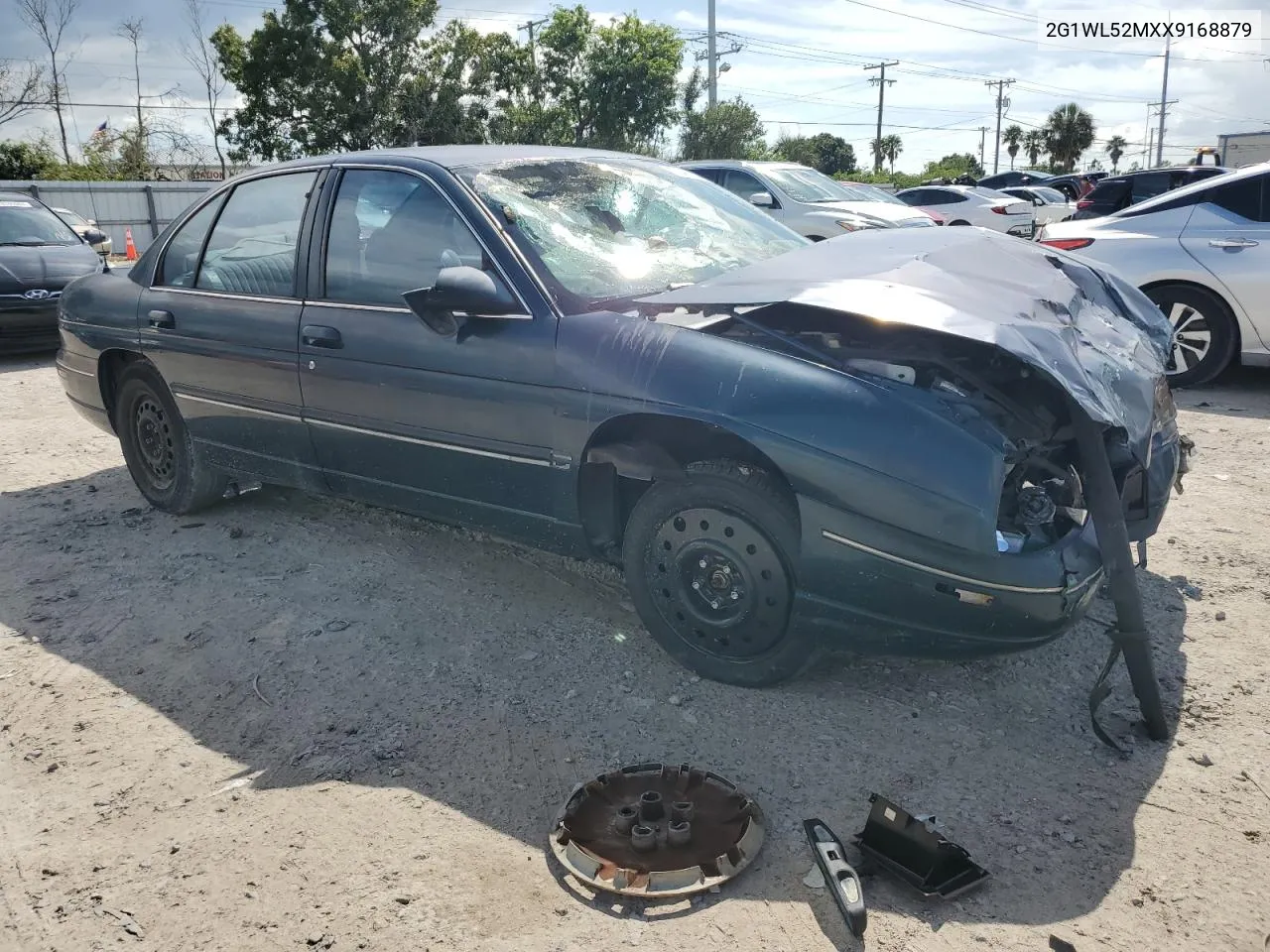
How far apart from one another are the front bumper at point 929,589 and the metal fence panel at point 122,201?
2673cm

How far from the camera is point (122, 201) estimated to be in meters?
26.8

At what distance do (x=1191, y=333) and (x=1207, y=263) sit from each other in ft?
1.66

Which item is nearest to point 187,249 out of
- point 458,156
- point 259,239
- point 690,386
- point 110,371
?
point 259,239

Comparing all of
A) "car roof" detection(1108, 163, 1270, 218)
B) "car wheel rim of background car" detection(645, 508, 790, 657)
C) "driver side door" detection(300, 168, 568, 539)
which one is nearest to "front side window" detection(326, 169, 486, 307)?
"driver side door" detection(300, 168, 568, 539)

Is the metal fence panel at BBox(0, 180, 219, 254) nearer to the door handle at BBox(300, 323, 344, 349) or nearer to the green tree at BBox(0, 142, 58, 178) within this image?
the green tree at BBox(0, 142, 58, 178)

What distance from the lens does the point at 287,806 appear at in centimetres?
289

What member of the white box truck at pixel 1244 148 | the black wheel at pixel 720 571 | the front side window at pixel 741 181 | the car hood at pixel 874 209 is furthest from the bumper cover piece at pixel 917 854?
the white box truck at pixel 1244 148

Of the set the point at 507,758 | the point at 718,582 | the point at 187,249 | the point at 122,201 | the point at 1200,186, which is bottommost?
the point at 507,758

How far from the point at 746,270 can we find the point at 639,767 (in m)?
1.75

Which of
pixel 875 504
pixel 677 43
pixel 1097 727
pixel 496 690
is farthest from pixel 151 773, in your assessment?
pixel 677 43

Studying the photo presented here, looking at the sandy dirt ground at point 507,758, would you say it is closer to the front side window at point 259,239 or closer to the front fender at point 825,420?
the front fender at point 825,420

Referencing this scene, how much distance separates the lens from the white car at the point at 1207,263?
687 centimetres

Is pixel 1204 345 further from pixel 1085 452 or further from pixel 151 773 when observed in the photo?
pixel 151 773

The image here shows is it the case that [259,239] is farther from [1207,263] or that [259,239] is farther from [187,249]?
[1207,263]
